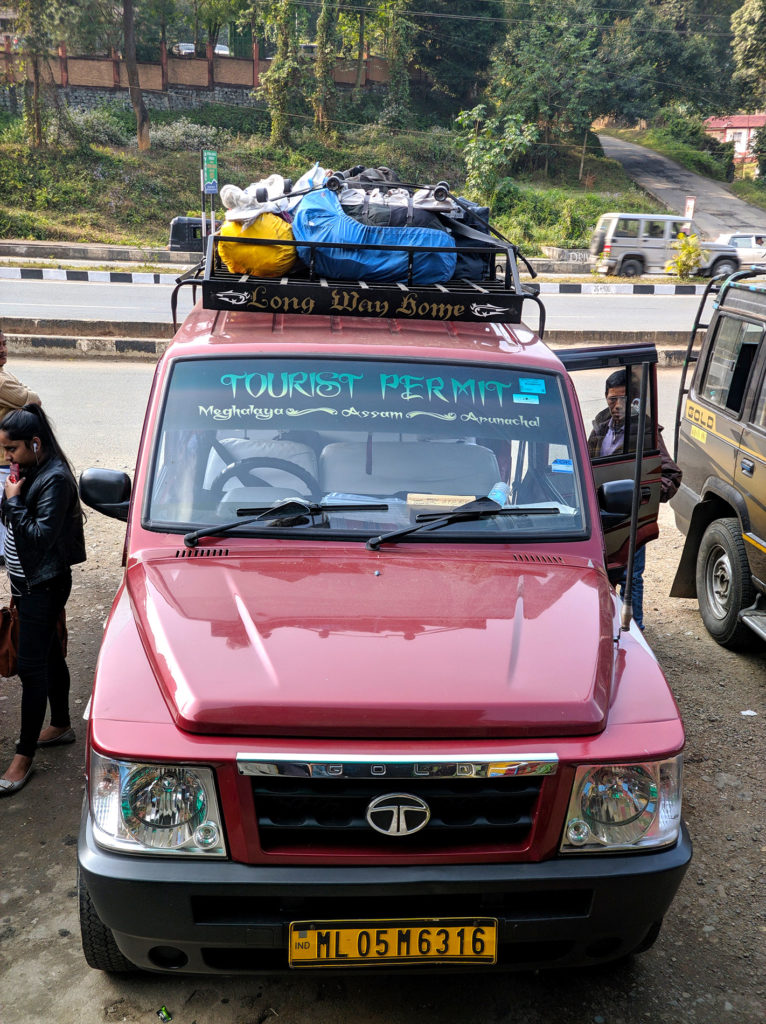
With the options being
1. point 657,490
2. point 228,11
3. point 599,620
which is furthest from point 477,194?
point 599,620

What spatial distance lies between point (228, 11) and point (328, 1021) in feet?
164

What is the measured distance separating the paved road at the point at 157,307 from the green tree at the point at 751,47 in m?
32.7

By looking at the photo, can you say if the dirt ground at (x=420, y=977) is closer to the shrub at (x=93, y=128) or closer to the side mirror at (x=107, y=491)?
the side mirror at (x=107, y=491)

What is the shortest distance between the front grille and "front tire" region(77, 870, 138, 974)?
0.75 metres

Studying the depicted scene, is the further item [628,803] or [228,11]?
[228,11]

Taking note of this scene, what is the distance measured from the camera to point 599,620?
2.97 meters

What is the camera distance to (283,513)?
3252 millimetres

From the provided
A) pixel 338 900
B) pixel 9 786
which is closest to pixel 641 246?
pixel 9 786

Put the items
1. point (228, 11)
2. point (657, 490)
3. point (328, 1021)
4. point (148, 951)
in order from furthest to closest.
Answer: point (228, 11)
point (657, 490)
point (328, 1021)
point (148, 951)

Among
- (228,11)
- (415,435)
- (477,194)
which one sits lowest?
(477,194)

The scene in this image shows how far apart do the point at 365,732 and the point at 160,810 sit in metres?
0.57

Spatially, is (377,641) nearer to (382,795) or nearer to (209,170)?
(382,795)

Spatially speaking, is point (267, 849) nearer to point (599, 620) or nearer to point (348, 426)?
point (599, 620)

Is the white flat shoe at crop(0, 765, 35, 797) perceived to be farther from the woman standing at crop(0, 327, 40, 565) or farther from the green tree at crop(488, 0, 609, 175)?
the green tree at crop(488, 0, 609, 175)
